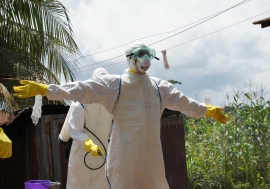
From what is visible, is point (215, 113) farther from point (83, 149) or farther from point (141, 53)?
point (83, 149)

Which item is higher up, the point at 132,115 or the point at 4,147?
the point at 132,115

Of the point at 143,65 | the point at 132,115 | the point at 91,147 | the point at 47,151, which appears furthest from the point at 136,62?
the point at 47,151

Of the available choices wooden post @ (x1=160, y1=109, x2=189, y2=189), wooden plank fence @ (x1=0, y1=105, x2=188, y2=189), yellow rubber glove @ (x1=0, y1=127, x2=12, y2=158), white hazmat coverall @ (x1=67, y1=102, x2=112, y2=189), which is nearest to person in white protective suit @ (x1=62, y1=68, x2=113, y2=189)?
white hazmat coverall @ (x1=67, y1=102, x2=112, y2=189)

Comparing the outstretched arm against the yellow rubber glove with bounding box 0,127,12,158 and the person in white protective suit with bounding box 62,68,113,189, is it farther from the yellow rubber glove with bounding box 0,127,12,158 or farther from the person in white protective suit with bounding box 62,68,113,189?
the yellow rubber glove with bounding box 0,127,12,158

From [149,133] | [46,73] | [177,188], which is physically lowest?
[177,188]

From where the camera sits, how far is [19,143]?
9.23 meters

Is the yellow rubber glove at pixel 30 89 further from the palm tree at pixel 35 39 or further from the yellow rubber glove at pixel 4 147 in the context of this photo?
the palm tree at pixel 35 39

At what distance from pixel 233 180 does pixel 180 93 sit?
4647 mm

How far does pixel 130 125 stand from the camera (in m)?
5.46

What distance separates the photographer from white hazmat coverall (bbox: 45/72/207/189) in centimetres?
538

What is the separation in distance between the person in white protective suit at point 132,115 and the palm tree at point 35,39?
5.25 m

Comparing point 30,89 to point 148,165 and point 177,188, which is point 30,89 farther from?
point 177,188

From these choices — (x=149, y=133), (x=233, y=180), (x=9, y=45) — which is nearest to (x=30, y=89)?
(x=149, y=133)

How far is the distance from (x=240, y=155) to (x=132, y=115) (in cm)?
518
